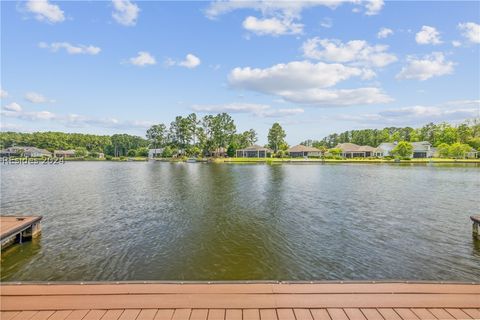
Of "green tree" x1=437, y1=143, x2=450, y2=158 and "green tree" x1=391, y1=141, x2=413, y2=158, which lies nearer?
"green tree" x1=437, y1=143, x2=450, y2=158

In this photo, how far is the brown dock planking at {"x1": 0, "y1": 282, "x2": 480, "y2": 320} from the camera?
417 centimetres

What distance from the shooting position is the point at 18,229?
30.8ft

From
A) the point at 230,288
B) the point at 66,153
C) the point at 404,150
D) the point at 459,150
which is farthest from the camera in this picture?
the point at 66,153

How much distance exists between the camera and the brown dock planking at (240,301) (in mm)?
4168

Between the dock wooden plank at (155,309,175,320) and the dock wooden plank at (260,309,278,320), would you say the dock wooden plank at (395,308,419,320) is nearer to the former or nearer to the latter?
the dock wooden plank at (260,309,278,320)

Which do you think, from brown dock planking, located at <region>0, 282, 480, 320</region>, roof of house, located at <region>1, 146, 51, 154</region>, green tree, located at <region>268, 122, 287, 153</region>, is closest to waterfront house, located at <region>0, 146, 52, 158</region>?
roof of house, located at <region>1, 146, 51, 154</region>

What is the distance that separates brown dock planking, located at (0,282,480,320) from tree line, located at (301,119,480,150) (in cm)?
9403

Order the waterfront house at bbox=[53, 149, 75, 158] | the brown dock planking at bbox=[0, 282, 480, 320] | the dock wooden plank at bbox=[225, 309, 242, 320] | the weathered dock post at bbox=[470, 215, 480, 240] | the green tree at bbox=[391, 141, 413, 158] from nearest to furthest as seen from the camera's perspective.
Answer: the dock wooden plank at bbox=[225, 309, 242, 320] < the brown dock planking at bbox=[0, 282, 480, 320] < the weathered dock post at bbox=[470, 215, 480, 240] < the green tree at bbox=[391, 141, 413, 158] < the waterfront house at bbox=[53, 149, 75, 158]

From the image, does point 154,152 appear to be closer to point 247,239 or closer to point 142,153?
point 142,153

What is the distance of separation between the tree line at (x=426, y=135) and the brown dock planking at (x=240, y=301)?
9403 cm

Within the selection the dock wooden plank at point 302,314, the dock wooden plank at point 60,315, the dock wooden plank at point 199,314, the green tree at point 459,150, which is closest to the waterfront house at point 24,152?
the dock wooden plank at point 60,315

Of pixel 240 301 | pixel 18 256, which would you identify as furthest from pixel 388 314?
pixel 18 256

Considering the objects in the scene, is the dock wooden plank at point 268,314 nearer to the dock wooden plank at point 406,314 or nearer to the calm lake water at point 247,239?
the dock wooden plank at point 406,314

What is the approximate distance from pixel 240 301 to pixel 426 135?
107 m
